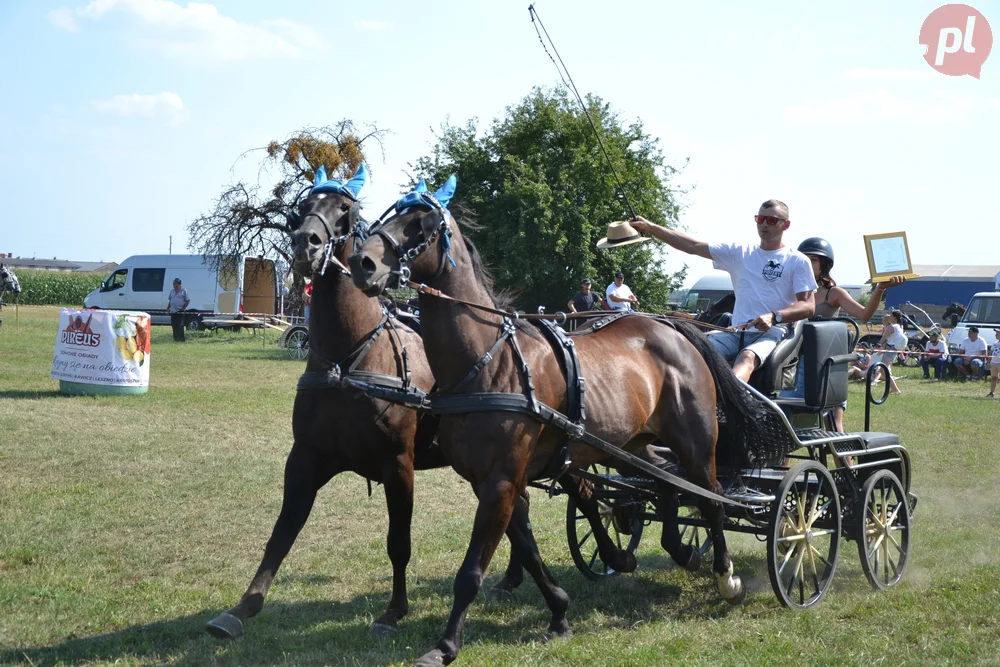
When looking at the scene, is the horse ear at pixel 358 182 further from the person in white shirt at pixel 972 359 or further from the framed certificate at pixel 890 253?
the person in white shirt at pixel 972 359

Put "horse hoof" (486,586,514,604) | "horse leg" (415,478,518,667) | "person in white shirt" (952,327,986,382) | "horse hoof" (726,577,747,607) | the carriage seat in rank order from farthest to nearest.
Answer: "person in white shirt" (952,327,986,382) → the carriage seat → "horse hoof" (486,586,514,604) → "horse hoof" (726,577,747,607) → "horse leg" (415,478,518,667)

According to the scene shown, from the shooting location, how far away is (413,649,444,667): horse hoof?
13.4 ft

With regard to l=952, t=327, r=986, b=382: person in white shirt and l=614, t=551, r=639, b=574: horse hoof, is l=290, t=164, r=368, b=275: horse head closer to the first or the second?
l=614, t=551, r=639, b=574: horse hoof

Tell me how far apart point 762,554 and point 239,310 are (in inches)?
1110

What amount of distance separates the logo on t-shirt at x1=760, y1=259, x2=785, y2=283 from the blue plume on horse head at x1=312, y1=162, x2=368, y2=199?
8.36 ft

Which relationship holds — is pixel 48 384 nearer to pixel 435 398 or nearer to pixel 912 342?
pixel 435 398

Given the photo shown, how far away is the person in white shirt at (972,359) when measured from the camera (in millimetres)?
21625

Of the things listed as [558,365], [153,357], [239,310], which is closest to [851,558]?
[558,365]

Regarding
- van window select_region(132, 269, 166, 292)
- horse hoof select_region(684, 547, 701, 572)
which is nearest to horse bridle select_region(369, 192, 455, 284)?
horse hoof select_region(684, 547, 701, 572)

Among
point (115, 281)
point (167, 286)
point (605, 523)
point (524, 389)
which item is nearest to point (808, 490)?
point (605, 523)

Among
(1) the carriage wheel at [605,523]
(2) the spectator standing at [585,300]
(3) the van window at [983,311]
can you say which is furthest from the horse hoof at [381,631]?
(3) the van window at [983,311]

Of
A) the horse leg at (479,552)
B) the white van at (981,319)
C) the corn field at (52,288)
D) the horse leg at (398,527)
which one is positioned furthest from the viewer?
the corn field at (52,288)

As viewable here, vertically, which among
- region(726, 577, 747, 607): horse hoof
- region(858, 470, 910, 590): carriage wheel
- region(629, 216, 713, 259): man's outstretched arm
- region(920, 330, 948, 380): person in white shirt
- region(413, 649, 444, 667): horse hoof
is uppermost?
region(629, 216, 713, 259): man's outstretched arm

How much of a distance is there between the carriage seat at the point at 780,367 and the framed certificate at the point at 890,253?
72 cm
